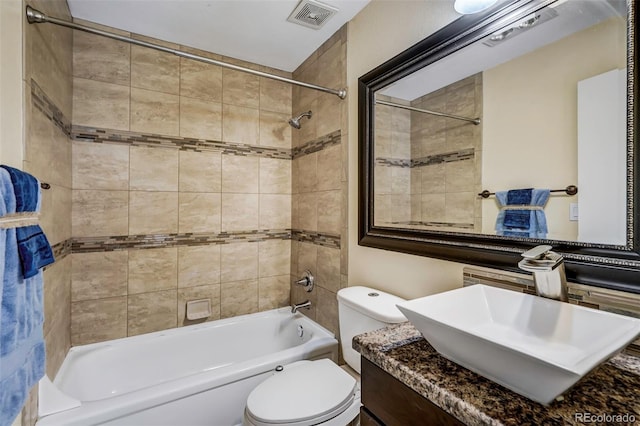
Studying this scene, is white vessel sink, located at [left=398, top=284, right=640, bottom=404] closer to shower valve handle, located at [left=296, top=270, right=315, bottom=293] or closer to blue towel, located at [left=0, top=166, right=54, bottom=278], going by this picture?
blue towel, located at [left=0, top=166, right=54, bottom=278]

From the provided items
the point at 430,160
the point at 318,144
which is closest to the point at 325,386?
the point at 430,160

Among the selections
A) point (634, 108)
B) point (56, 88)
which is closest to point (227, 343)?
point (56, 88)

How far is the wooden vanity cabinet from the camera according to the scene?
24.7 inches

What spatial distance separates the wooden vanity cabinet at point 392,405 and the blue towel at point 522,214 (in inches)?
25.3

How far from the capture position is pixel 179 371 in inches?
78.6

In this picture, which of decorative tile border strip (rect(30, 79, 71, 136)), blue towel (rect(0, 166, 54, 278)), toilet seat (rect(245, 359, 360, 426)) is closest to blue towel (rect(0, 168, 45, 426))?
blue towel (rect(0, 166, 54, 278))

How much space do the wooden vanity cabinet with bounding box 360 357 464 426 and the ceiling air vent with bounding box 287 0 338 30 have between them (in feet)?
5.87

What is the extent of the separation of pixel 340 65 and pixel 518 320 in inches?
66.8

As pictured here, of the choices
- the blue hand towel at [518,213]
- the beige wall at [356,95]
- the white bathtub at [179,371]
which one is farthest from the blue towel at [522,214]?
the white bathtub at [179,371]

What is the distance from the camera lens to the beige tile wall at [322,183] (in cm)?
192

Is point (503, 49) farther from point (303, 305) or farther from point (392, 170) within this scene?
point (303, 305)

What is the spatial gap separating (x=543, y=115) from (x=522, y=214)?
0.32m

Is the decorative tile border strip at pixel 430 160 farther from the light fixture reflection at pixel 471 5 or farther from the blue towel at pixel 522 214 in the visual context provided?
the light fixture reflection at pixel 471 5

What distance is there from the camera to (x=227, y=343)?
217 cm
